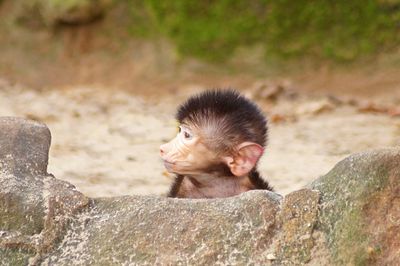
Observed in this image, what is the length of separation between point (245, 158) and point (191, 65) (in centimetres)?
508

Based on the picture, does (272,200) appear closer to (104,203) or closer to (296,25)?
(104,203)

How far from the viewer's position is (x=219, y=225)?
3.01 meters

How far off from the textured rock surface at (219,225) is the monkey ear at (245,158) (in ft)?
4.28

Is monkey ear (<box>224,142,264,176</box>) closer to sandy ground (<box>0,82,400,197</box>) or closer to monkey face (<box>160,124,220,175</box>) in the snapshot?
monkey face (<box>160,124,220,175</box>)

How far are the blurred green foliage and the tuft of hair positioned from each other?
4762mm

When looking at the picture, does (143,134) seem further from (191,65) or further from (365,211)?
(365,211)

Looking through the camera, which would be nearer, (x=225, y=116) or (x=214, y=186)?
(x=225, y=116)

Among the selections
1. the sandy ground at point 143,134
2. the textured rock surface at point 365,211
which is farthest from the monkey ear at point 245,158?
the textured rock surface at point 365,211

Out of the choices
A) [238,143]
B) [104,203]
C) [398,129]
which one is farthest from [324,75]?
[104,203]

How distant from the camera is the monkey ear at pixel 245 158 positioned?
4465mm

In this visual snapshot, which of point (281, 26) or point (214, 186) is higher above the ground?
point (281, 26)

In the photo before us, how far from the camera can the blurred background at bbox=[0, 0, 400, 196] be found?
26.6 ft

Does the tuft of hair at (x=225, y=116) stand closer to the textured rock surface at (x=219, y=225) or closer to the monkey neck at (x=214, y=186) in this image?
the monkey neck at (x=214, y=186)

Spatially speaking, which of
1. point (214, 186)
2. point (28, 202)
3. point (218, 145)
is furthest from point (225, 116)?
point (28, 202)
